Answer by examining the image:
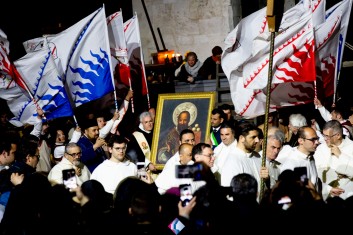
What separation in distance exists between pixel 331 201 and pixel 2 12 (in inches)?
562

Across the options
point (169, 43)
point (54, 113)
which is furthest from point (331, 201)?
point (169, 43)

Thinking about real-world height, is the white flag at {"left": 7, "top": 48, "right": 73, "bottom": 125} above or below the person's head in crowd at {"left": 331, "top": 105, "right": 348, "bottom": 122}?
above

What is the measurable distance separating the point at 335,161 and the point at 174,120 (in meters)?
3.42

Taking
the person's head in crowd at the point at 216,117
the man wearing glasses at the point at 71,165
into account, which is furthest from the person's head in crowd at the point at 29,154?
the person's head in crowd at the point at 216,117

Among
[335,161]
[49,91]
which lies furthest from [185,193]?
[49,91]

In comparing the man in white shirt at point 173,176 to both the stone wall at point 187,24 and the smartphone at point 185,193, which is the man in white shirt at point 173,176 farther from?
the stone wall at point 187,24

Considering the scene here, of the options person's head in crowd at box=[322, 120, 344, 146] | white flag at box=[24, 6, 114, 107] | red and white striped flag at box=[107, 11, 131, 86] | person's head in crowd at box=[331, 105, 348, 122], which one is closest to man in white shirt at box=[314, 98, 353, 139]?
person's head in crowd at box=[331, 105, 348, 122]

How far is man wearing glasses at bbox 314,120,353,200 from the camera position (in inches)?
443

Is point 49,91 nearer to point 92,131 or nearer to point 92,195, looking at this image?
Answer: point 92,131

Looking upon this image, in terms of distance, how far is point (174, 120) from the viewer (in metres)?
13.8

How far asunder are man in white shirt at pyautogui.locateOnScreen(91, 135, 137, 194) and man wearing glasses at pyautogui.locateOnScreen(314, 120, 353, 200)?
9.38ft

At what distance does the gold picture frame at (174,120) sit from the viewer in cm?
1338

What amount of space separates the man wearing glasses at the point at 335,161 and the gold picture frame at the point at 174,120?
2.46 meters

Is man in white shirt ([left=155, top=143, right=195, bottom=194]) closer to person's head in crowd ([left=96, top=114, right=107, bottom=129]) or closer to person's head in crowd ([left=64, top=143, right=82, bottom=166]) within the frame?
person's head in crowd ([left=64, top=143, right=82, bottom=166])
